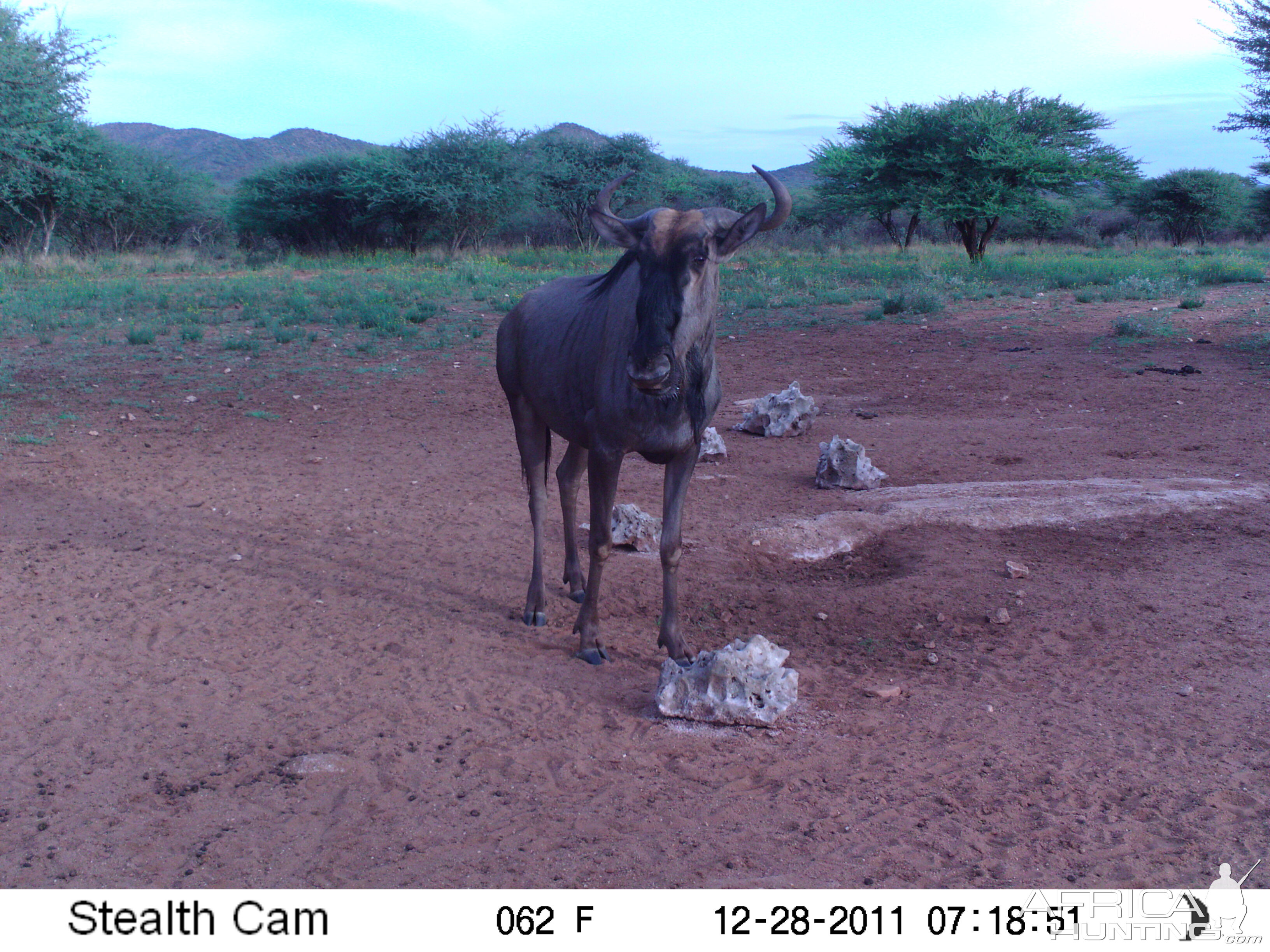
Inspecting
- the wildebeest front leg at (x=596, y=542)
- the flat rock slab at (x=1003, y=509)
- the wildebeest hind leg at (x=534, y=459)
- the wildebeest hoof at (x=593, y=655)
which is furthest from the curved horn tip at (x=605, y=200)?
the flat rock slab at (x=1003, y=509)

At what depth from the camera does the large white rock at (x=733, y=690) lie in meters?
3.69

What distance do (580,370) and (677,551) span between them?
101cm

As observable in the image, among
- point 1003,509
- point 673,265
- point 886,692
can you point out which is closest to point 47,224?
point 1003,509

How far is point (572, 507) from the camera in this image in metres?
5.15

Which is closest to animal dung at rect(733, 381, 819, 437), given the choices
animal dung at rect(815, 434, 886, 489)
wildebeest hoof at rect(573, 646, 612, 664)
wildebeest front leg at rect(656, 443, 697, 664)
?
animal dung at rect(815, 434, 886, 489)

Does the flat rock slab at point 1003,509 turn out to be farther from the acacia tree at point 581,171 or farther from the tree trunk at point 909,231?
the acacia tree at point 581,171

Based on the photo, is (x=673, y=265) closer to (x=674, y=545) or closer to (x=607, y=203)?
(x=607, y=203)

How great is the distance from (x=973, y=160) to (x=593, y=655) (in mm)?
24937

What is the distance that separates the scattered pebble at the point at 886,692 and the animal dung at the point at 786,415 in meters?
4.79

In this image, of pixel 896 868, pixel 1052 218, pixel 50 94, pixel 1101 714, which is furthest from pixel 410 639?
pixel 1052 218

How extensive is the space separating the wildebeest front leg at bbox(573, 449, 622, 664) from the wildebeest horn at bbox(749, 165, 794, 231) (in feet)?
4.09

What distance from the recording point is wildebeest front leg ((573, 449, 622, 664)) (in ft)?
14.1

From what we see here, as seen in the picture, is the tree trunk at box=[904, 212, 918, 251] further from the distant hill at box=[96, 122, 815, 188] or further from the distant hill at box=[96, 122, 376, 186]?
the distant hill at box=[96, 122, 376, 186]

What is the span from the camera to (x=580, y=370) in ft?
14.9
